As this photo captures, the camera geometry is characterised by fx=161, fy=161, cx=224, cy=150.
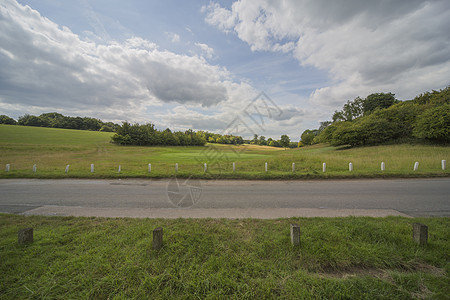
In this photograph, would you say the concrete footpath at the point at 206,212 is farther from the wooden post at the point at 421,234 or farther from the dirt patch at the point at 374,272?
the dirt patch at the point at 374,272

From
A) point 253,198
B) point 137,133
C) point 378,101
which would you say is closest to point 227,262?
point 253,198

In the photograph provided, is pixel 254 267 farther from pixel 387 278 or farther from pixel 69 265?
pixel 69 265

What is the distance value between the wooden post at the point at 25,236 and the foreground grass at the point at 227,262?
14 cm

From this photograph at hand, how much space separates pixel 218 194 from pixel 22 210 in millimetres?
7113

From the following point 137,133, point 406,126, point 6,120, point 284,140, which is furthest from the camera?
point 6,120

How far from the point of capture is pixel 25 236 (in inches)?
124

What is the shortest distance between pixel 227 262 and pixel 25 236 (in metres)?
3.97

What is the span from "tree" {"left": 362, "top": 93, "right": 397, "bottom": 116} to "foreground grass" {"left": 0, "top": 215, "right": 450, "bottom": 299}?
2623 inches

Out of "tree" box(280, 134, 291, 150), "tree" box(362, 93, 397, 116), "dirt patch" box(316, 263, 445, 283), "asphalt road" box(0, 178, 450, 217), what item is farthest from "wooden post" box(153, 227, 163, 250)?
"tree" box(362, 93, 397, 116)

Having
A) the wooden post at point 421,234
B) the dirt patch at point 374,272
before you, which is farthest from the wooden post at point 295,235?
the wooden post at point 421,234

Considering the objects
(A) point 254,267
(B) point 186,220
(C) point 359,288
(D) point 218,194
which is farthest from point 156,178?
(C) point 359,288

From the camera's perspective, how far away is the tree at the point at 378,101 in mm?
53469

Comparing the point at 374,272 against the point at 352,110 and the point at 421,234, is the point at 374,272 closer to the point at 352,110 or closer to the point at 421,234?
the point at 421,234

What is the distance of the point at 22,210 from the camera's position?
5.69 meters
